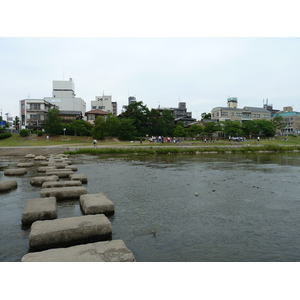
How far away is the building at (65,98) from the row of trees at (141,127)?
2011 cm

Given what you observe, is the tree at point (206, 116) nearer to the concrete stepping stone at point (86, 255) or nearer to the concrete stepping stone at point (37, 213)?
the concrete stepping stone at point (37, 213)

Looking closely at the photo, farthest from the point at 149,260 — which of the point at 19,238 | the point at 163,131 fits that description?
the point at 163,131

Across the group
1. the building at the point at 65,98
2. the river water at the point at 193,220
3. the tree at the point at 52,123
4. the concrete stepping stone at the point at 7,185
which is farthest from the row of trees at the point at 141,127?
the river water at the point at 193,220

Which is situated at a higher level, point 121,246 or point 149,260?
point 121,246

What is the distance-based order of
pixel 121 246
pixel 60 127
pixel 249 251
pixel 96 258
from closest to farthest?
pixel 96 258
pixel 121 246
pixel 249 251
pixel 60 127

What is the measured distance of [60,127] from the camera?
5659 centimetres

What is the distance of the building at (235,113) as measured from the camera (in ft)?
281

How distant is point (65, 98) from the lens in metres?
82.2

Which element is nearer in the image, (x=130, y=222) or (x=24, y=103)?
(x=130, y=222)

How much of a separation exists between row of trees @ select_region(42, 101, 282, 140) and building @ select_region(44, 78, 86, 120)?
20113 millimetres

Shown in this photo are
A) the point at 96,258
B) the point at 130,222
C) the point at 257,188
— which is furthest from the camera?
the point at 257,188

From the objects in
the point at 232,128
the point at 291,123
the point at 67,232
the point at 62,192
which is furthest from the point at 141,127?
the point at 291,123

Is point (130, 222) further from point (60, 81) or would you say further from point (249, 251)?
point (60, 81)

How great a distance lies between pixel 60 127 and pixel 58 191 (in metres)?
51.8
